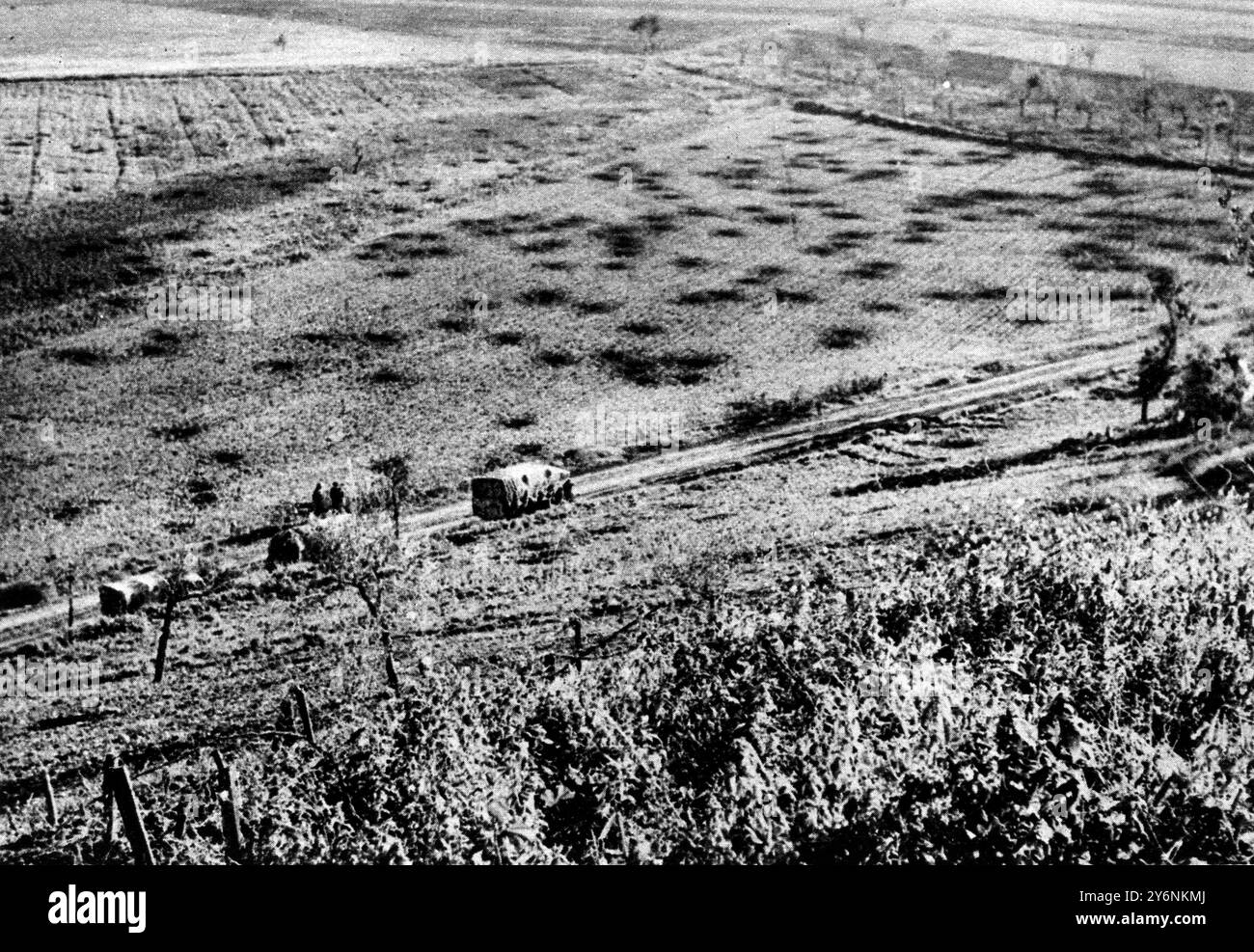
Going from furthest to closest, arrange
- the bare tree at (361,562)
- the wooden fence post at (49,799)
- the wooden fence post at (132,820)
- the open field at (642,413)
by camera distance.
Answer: the bare tree at (361,562) → the wooden fence post at (49,799) → the open field at (642,413) → the wooden fence post at (132,820)

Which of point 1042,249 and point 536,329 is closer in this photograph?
point 536,329

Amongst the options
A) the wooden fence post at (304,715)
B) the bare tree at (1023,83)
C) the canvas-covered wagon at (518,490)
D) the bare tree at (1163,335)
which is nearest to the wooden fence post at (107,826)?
the wooden fence post at (304,715)

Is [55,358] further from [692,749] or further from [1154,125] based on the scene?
[1154,125]

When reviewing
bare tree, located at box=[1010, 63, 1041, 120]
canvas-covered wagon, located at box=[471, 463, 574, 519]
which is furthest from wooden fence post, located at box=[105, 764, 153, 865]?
bare tree, located at box=[1010, 63, 1041, 120]

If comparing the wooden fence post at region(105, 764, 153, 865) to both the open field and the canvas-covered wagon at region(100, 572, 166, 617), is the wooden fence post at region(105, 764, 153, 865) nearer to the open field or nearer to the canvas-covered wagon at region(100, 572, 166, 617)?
the open field

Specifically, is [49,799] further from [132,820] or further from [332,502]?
[332,502]

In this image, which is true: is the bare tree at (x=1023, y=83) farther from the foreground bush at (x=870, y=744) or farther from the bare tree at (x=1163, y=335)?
the foreground bush at (x=870, y=744)

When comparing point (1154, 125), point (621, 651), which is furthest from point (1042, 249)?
point (621, 651)
